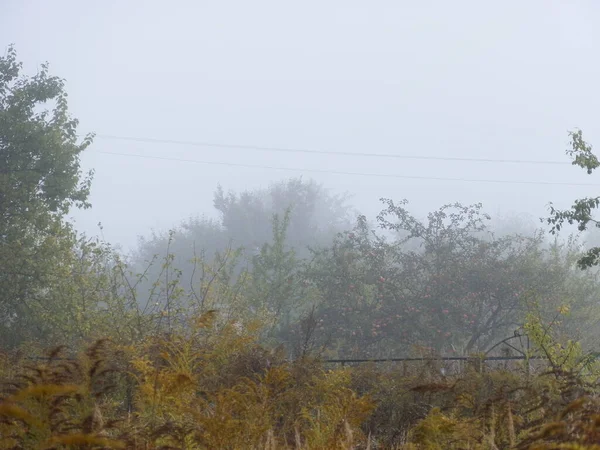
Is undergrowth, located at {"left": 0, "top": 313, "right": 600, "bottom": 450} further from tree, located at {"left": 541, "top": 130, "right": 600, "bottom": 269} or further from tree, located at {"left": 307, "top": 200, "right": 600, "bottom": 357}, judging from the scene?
tree, located at {"left": 307, "top": 200, "right": 600, "bottom": 357}

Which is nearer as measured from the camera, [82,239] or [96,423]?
[96,423]

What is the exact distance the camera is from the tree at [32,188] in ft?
58.6

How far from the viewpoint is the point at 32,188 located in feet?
61.8

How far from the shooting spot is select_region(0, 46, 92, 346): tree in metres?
17.9

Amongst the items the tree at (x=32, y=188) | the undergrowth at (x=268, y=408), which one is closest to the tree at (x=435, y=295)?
the tree at (x=32, y=188)

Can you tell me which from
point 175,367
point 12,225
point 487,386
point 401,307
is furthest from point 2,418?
point 401,307

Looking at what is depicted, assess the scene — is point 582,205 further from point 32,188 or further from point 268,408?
point 32,188

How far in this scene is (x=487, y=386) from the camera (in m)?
6.36

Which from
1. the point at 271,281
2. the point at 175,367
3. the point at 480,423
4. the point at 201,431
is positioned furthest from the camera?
the point at 271,281

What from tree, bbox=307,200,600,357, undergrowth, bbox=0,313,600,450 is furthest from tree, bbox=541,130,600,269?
tree, bbox=307,200,600,357

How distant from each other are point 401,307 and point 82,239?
943 cm

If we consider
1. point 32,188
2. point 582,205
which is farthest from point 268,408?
point 32,188

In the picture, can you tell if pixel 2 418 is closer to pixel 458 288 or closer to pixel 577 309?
pixel 458 288

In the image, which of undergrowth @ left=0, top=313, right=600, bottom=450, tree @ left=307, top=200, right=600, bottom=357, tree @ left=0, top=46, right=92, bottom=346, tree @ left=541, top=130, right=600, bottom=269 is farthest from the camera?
tree @ left=307, top=200, right=600, bottom=357
